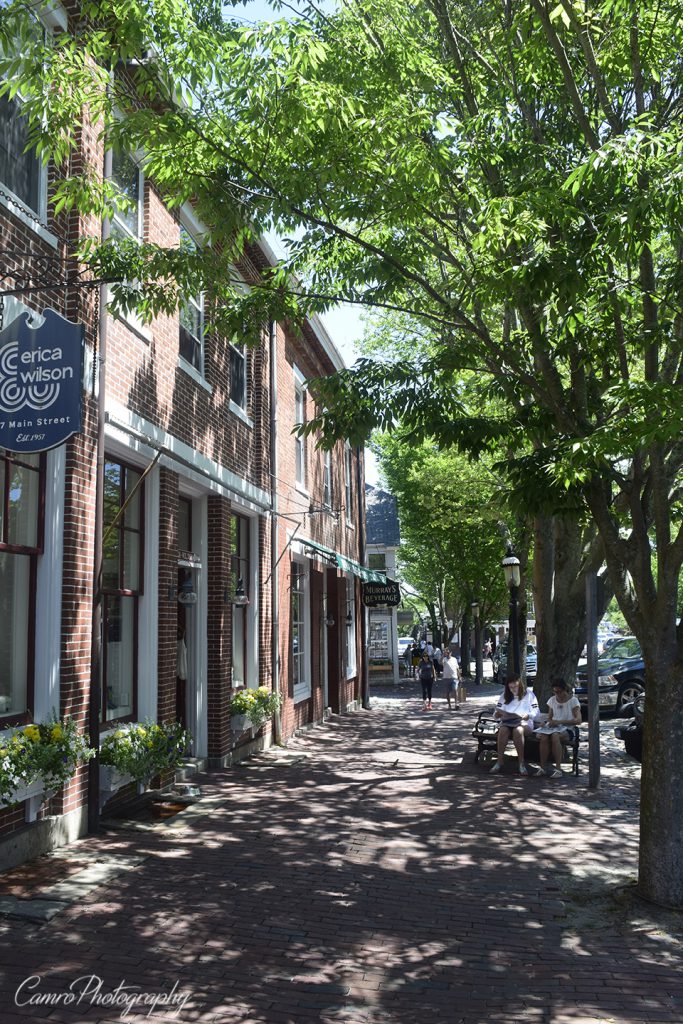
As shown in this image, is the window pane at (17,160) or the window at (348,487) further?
the window at (348,487)

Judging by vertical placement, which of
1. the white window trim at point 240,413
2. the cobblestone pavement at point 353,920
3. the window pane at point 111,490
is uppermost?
the white window trim at point 240,413

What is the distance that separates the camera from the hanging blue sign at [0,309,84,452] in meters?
5.96

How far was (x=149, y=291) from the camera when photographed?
25.7ft

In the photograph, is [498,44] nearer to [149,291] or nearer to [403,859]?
[149,291]

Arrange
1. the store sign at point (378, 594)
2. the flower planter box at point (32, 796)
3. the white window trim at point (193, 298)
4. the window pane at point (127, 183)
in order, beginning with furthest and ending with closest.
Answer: the store sign at point (378, 594) < the white window trim at point (193, 298) < the window pane at point (127, 183) < the flower planter box at point (32, 796)

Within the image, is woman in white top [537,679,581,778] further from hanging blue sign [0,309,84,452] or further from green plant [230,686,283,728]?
hanging blue sign [0,309,84,452]

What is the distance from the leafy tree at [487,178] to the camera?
20.9ft

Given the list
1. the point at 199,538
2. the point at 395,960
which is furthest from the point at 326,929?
the point at 199,538

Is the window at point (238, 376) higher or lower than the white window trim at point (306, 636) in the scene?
higher

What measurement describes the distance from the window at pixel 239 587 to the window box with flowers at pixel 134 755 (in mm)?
4198

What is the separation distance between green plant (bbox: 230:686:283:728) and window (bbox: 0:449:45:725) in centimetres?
539

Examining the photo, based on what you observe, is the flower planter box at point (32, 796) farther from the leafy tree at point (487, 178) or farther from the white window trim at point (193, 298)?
the white window trim at point (193, 298)

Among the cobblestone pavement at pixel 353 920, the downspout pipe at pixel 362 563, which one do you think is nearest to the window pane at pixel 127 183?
the cobblestone pavement at pixel 353 920

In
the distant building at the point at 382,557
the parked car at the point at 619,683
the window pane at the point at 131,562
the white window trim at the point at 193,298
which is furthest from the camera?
the distant building at the point at 382,557
